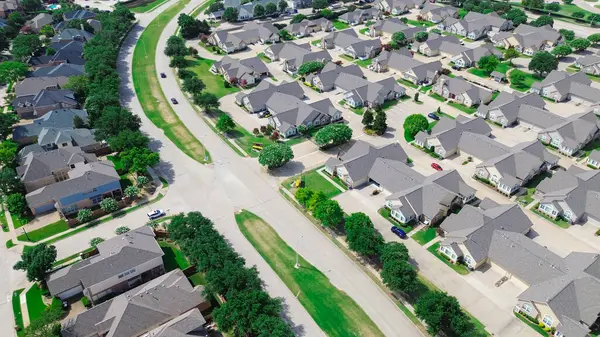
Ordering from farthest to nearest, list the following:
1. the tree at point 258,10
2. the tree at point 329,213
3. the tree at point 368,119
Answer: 1. the tree at point 258,10
2. the tree at point 368,119
3. the tree at point 329,213

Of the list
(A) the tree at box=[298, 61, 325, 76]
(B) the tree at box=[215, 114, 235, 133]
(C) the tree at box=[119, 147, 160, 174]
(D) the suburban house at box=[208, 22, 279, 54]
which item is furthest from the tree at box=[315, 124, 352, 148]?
(D) the suburban house at box=[208, 22, 279, 54]

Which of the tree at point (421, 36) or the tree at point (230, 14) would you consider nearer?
the tree at point (421, 36)

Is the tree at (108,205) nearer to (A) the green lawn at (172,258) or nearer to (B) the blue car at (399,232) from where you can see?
(A) the green lawn at (172,258)

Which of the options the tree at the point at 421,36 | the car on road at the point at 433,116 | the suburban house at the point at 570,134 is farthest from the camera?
the tree at the point at 421,36

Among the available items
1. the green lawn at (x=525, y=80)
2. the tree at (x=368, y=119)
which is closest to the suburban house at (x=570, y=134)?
the green lawn at (x=525, y=80)

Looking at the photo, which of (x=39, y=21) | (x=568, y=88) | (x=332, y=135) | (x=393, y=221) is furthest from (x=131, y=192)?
(x=39, y=21)

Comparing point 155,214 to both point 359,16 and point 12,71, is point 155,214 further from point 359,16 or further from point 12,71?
point 359,16

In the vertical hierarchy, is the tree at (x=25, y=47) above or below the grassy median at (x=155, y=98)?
above
